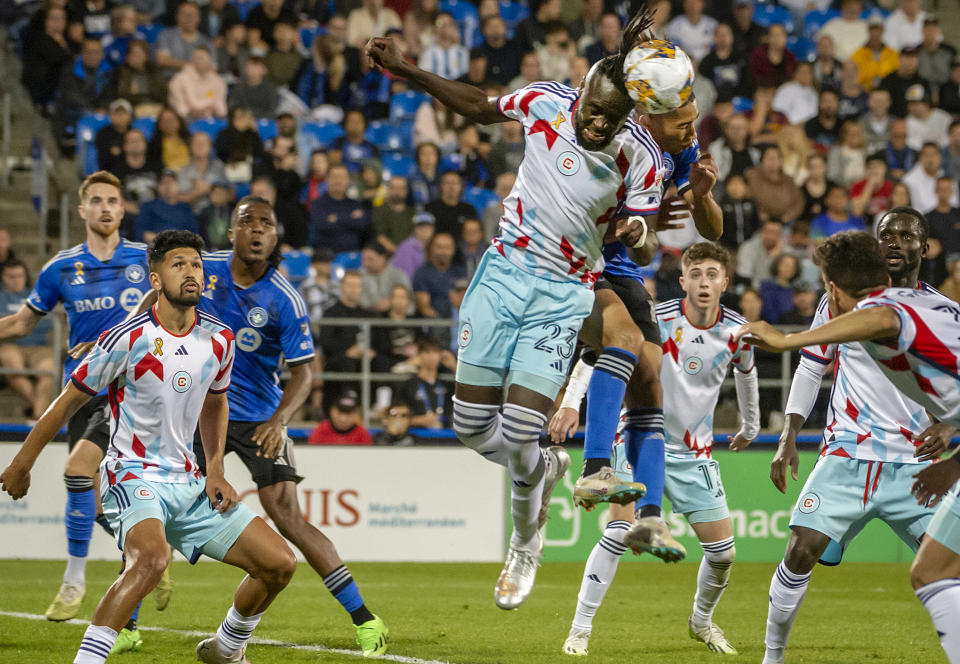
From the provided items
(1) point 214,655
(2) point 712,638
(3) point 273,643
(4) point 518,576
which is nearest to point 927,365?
(4) point 518,576

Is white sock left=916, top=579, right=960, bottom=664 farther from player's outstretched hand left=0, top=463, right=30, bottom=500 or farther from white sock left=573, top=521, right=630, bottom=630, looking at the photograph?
player's outstretched hand left=0, top=463, right=30, bottom=500

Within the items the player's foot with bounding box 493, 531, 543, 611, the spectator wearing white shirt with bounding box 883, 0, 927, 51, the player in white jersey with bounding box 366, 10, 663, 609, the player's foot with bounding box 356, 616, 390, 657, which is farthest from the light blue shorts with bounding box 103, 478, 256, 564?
the spectator wearing white shirt with bounding box 883, 0, 927, 51

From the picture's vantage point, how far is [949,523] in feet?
17.6

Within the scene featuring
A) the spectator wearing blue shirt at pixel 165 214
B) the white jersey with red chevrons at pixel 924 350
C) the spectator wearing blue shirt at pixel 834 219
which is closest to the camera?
the white jersey with red chevrons at pixel 924 350

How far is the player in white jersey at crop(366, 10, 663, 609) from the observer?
6336 mm

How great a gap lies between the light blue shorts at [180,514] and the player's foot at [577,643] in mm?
2457

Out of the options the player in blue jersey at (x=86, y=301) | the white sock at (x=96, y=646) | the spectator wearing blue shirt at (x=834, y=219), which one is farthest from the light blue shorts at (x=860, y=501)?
the spectator wearing blue shirt at (x=834, y=219)

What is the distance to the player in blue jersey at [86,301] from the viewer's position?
28.3ft

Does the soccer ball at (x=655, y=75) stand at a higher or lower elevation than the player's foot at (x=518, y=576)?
higher

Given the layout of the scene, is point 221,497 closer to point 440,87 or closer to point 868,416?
point 440,87

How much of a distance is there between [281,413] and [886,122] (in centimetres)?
1260

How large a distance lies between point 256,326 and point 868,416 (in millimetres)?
3661

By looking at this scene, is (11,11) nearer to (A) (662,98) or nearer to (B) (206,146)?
(B) (206,146)

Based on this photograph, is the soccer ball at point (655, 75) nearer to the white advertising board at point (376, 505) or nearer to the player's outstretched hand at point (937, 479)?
the player's outstretched hand at point (937, 479)
